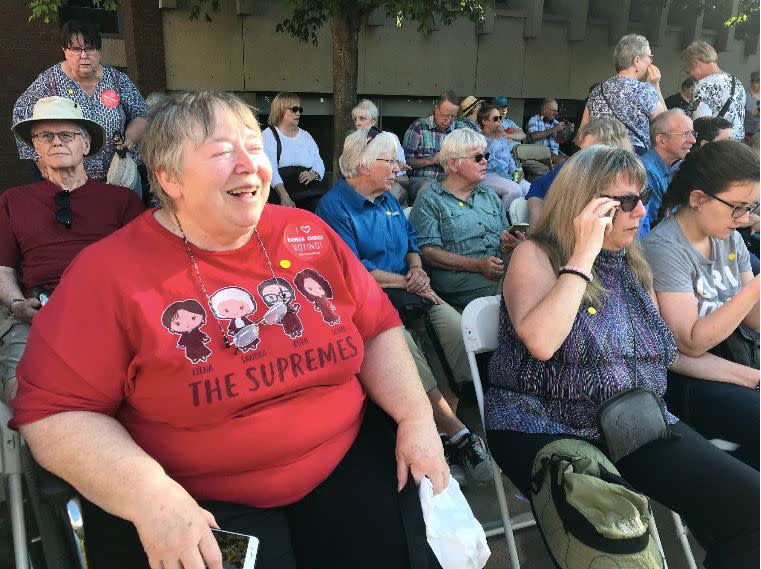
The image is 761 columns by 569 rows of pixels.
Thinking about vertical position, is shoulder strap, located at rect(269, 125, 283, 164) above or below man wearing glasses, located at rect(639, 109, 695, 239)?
below

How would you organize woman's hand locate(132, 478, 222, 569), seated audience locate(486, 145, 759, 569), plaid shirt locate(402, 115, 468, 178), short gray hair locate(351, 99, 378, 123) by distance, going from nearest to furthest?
woman's hand locate(132, 478, 222, 569)
seated audience locate(486, 145, 759, 569)
plaid shirt locate(402, 115, 468, 178)
short gray hair locate(351, 99, 378, 123)

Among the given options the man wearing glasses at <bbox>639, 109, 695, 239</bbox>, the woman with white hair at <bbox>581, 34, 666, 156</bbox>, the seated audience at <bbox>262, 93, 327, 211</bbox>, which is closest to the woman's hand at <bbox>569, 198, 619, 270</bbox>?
the man wearing glasses at <bbox>639, 109, 695, 239</bbox>

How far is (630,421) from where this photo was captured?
1.98 meters

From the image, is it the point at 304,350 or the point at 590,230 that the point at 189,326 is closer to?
the point at 304,350

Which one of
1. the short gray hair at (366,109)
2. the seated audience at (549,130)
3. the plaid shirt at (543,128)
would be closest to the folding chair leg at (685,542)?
the short gray hair at (366,109)

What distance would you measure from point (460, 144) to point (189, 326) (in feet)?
8.85

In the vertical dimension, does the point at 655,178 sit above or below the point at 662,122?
below

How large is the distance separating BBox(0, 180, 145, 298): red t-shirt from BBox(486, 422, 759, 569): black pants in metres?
2.15

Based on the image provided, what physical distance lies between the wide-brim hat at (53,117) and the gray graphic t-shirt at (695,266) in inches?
107

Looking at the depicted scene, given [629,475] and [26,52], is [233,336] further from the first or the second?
[26,52]

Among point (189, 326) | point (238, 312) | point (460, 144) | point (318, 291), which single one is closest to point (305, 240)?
point (318, 291)

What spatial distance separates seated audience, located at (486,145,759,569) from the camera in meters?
1.90

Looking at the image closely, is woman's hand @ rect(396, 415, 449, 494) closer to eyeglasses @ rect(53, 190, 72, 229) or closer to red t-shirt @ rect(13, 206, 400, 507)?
red t-shirt @ rect(13, 206, 400, 507)

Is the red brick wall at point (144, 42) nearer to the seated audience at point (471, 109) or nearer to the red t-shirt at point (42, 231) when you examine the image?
the seated audience at point (471, 109)
